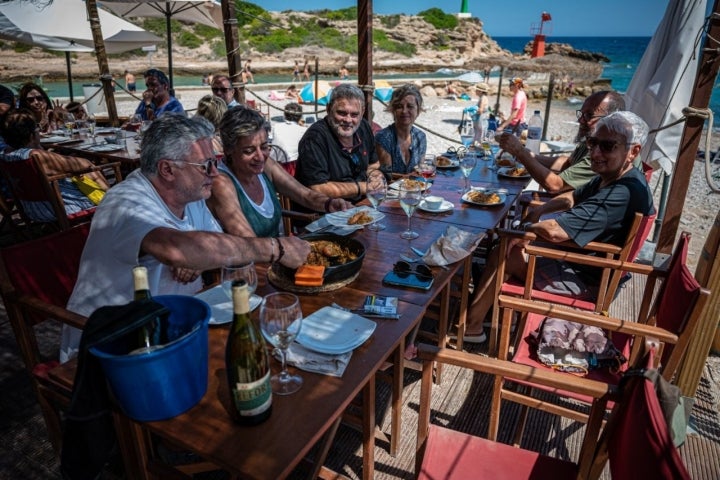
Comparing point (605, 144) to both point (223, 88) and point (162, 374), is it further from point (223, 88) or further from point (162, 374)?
point (223, 88)

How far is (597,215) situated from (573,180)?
2.88ft

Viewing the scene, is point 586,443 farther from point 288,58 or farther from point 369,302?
point 288,58

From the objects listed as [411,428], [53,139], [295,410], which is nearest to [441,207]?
[411,428]

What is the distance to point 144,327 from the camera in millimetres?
1152

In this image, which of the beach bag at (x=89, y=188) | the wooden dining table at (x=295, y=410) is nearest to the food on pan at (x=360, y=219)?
the wooden dining table at (x=295, y=410)

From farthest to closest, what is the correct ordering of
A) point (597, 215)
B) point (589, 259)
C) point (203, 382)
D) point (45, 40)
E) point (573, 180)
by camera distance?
point (45, 40)
point (573, 180)
point (597, 215)
point (589, 259)
point (203, 382)

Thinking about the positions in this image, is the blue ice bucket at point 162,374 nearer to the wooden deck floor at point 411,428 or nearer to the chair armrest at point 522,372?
the chair armrest at point 522,372

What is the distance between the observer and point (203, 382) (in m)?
1.17

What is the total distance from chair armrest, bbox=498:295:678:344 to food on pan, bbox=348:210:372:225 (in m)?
0.96

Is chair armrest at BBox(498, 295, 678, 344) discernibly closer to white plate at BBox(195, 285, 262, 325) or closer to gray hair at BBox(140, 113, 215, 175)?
white plate at BBox(195, 285, 262, 325)

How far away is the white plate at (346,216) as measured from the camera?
251 cm

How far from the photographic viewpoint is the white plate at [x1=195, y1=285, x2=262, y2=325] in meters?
1.53

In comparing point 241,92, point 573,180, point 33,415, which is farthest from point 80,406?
point 241,92

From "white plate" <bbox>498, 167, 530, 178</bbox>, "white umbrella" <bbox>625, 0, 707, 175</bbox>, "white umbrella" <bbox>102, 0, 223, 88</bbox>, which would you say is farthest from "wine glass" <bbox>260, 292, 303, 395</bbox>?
"white umbrella" <bbox>102, 0, 223, 88</bbox>
